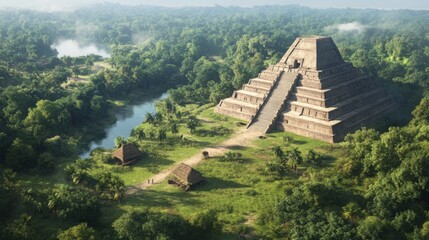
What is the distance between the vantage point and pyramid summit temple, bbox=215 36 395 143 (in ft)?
200

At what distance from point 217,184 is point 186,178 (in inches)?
157

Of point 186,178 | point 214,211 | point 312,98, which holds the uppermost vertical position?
point 312,98

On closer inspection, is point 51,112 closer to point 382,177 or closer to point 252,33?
point 382,177

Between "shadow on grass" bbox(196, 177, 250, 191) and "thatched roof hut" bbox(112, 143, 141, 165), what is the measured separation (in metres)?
12.0

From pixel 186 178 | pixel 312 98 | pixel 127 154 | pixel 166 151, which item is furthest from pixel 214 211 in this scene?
pixel 312 98

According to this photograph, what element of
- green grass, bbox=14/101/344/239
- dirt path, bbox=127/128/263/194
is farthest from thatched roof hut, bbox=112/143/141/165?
dirt path, bbox=127/128/263/194

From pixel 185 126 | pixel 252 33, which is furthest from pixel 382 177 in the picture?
pixel 252 33

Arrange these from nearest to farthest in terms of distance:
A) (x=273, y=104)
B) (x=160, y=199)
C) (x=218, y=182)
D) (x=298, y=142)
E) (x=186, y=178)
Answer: (x=160, y=199) < (x=186, y=178) < (x=218, y=182) < (x=298, y=142) < (x=273, y=104)

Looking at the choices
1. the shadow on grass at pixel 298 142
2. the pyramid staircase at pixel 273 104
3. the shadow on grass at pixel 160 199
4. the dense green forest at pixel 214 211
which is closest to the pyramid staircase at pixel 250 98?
the pyramid staircase at pixel 273 104

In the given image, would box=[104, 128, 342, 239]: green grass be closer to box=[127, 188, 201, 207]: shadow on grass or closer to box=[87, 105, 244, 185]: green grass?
box=[127, 188, 201, 207]: shadow on grass

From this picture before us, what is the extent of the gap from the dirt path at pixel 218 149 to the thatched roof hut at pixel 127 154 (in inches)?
225

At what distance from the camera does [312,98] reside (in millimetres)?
63969

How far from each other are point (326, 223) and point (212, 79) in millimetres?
71028

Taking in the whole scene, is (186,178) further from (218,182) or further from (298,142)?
(298,142)
